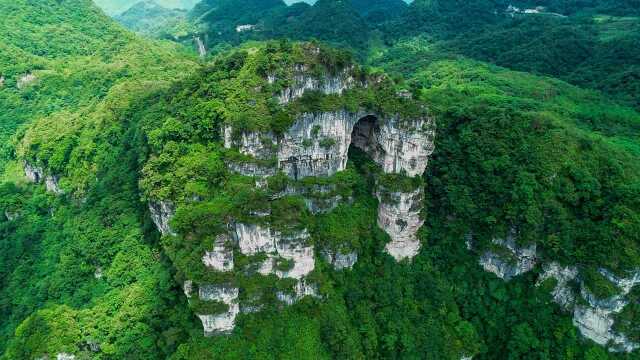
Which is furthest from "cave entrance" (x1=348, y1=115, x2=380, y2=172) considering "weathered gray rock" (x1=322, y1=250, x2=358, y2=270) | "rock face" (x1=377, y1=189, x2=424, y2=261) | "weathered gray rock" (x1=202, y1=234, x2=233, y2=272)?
"weathered gray rock" (x1=202, y1=234, x2=233, y2=272)

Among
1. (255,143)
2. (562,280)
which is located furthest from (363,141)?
(562,280)

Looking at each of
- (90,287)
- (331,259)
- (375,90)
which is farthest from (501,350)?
(90,287)

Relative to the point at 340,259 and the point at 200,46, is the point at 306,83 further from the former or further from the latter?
the point at 200,46

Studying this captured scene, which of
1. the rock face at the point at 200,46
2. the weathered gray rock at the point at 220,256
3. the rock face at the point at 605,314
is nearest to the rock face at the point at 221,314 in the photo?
the weathered gray rock at the point at 220,256

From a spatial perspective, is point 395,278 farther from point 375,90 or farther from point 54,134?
point 54,134

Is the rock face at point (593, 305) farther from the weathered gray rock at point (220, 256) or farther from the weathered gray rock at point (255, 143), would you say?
the weathered gray rock at point (220, 256)

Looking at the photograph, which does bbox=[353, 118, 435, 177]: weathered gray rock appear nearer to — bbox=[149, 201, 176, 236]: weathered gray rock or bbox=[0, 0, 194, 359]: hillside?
bbox=[149, 201, 176, 236]: weathered gray rock
